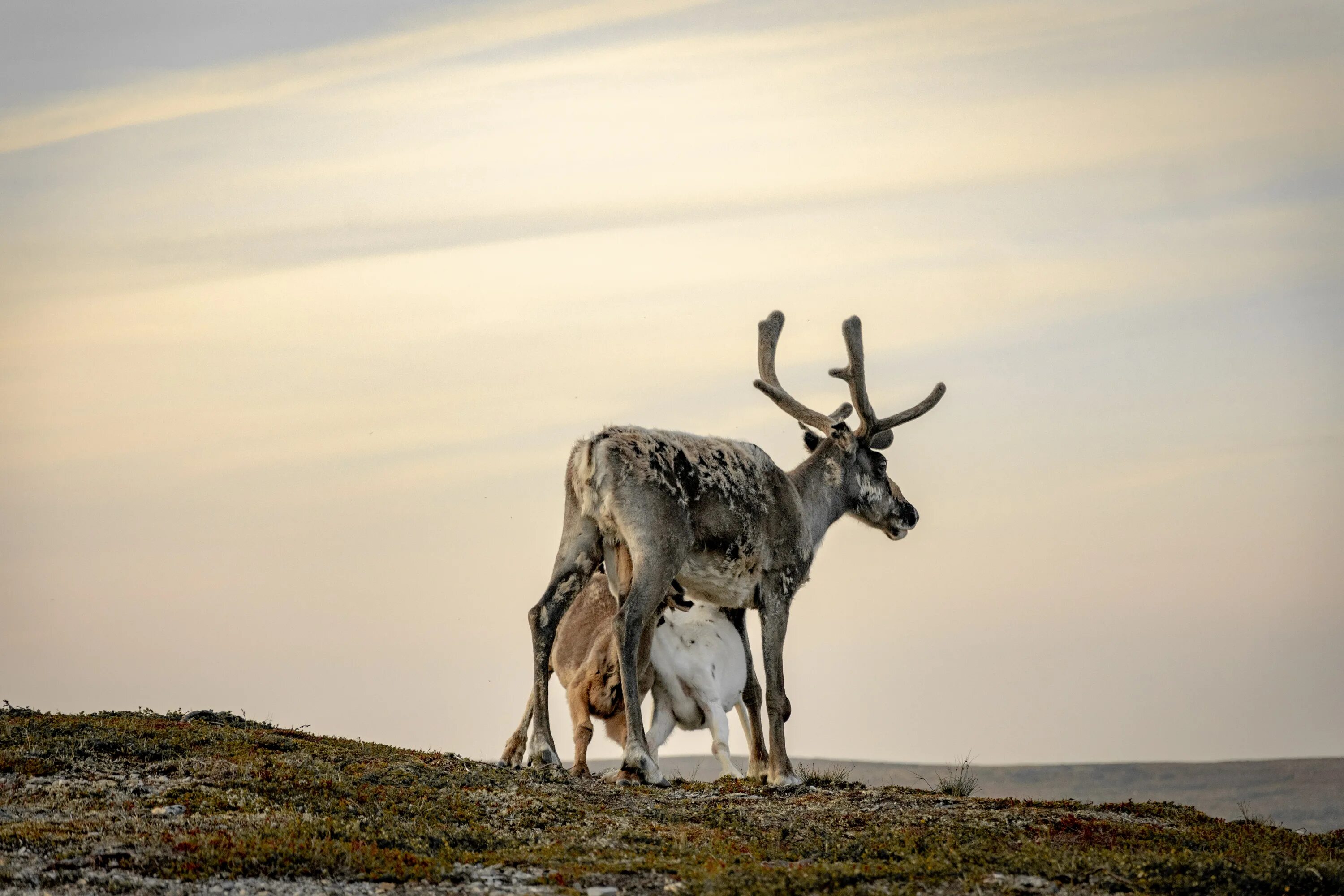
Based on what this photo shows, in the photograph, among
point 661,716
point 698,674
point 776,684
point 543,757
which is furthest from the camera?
point 661,716

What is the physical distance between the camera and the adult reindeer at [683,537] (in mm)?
17297

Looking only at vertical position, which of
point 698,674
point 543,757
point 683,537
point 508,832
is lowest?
point 508,832

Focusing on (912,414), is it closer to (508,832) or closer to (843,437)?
(843,437)

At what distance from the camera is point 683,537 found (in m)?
17.6

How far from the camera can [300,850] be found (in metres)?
12.0

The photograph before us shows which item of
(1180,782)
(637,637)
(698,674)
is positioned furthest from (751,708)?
(1180,782)

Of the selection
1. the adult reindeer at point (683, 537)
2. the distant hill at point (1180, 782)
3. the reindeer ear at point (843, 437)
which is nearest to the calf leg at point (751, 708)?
the adult reindeer at point (683, 537)

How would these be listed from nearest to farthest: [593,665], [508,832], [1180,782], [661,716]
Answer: [508,832]
[593,665]
[661,716]
[1180,782]

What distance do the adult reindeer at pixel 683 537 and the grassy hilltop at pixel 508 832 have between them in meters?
1.17

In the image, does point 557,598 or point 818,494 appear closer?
point 557,598

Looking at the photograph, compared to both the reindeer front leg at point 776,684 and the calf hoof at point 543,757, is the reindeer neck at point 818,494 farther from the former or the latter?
the calf hoof at point 543,757

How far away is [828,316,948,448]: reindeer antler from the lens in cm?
2044

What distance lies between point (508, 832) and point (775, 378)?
28.9 ft

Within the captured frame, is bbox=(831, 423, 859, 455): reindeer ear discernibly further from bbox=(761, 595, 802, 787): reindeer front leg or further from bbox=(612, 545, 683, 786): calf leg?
bbox=(612, 545, 683, 786): calf leg
